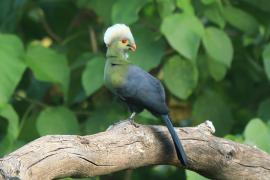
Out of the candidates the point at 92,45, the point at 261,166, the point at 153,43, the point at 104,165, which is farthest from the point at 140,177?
the point at 104,165

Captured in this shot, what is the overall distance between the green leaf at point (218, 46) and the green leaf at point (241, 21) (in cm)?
21

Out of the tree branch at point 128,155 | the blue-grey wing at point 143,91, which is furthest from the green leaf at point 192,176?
the blue-grey wing at point 143,91

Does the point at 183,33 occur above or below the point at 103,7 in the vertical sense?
below

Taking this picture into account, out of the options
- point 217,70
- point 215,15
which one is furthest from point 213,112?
point 215,15

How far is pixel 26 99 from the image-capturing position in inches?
171

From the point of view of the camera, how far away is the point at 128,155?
2861 millimetres

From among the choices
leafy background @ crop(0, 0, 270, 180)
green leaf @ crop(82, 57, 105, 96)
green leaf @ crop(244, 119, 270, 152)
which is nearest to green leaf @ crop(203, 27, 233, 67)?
leafy background @ crop(0, 0, 270, 180)

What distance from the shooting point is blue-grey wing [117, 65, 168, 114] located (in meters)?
2.95

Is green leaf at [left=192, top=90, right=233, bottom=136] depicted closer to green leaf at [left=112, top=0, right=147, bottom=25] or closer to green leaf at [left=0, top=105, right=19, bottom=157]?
green leaf at [left=112, top=0, right=147, bottom=25]

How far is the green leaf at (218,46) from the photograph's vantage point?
403 centimetres

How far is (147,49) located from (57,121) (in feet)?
1.72

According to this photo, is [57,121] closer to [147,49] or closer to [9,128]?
[9,128]

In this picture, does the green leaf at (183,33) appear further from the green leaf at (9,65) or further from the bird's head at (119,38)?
the bird's head at (119,38)

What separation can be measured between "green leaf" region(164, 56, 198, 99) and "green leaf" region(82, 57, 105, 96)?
302mm
